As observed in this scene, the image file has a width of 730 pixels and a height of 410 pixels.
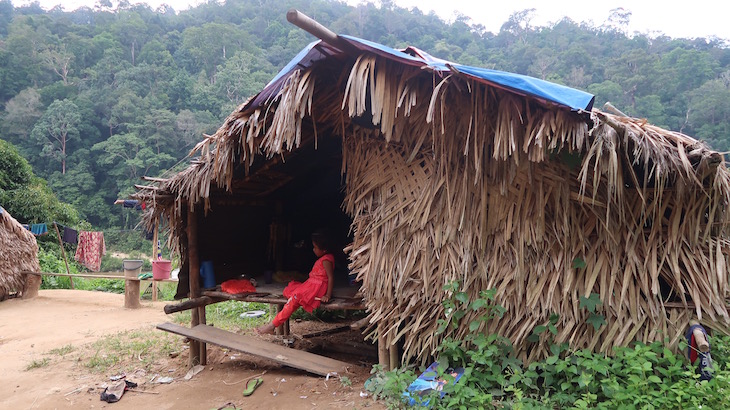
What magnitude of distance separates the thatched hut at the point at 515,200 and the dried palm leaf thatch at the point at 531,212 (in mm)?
12

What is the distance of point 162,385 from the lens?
4879mm

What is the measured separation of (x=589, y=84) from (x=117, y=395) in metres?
38.7

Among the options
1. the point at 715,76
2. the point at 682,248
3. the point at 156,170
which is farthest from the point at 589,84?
the point at 682,248

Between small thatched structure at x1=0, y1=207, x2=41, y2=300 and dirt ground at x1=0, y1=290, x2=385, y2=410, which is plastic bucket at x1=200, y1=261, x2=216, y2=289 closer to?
dirt ground at x1=0, y1=290, x2=385, y2=410

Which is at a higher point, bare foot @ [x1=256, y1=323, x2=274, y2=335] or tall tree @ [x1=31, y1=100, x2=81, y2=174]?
tall tree @ [x1=31, y1=100, x2=81, y2=174]

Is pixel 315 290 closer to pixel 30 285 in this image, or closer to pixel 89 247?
pixel 30 285

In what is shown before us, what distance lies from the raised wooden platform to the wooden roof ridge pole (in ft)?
9.81

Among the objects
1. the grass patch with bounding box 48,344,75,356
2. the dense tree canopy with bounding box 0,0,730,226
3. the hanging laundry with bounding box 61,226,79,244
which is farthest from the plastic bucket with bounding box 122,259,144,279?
the dense tree canopy with bounding box 0,0,730,226

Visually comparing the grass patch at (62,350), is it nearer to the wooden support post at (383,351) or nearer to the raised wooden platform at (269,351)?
the raised wooden platform at (269,351)

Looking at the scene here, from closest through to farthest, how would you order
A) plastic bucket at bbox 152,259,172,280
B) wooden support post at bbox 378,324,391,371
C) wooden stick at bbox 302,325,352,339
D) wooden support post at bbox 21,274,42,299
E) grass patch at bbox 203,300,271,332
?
wooden support post at bbox 378,324,391,371 → wooden stick at bbox 302,325,352,339 → grass patch at bbox 203,300,271,332 → wooden support post at bbox 21,274,42,299 → plastic bucket at bbox 152,259,172,280

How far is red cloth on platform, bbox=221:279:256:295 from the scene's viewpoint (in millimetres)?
5471

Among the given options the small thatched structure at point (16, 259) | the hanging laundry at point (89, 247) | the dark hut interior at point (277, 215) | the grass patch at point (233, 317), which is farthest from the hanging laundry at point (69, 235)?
the dark hut interior at point (277, 215)

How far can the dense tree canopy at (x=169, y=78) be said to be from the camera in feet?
98.1

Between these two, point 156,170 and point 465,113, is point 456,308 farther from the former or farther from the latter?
point 156,170
